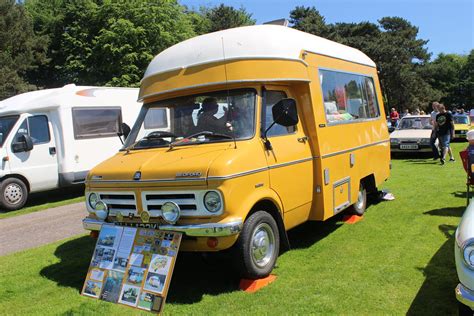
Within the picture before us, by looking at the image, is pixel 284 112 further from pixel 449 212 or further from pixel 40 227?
pixel 40 227

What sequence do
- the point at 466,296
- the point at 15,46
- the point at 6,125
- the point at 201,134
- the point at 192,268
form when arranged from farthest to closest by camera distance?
the point at 15,46 → the point at 6,125 → the point at 192,268 → the point at 201,134 → the point at 466,296

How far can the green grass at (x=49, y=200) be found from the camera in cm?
1100

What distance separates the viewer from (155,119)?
6.12 metres

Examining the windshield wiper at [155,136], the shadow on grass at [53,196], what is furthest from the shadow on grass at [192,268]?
the shadow on grass at [53,196]

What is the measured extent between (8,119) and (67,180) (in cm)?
215

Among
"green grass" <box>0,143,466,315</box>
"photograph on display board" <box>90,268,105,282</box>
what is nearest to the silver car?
"green grass" <box>0,143,466,315</box>

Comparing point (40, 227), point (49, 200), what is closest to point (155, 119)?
point (40, 227)

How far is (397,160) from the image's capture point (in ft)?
52.3

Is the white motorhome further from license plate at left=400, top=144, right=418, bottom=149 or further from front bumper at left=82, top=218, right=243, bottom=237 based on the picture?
license plate at left=400, top=144, right=418, bottom=149

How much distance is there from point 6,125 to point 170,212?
867cm

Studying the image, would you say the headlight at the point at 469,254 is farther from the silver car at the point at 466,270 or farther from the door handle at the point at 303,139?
the door handle at the point at 303,139

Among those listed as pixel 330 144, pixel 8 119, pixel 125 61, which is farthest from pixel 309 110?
pixel 125 61

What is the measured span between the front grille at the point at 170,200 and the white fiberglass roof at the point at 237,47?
1786 mm

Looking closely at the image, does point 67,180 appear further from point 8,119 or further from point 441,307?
point 441,307
